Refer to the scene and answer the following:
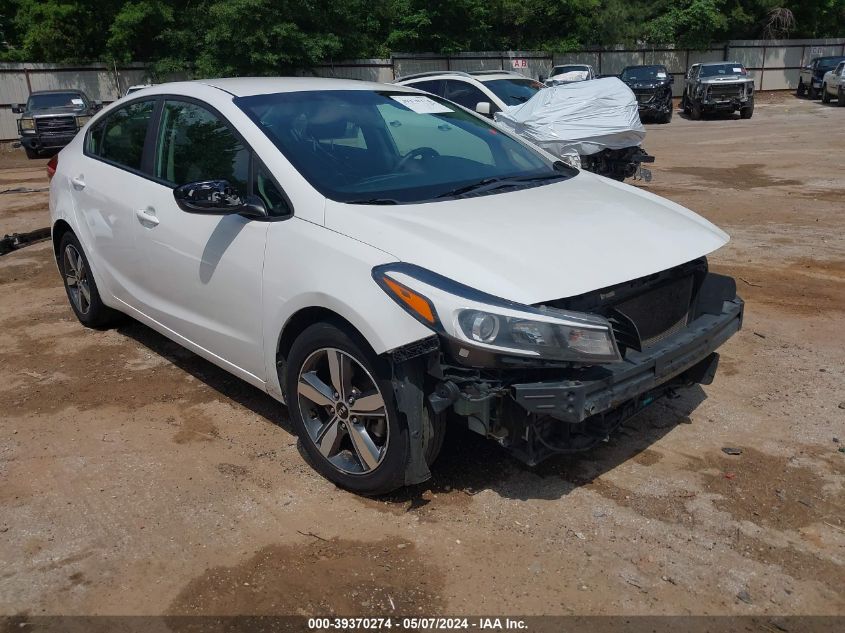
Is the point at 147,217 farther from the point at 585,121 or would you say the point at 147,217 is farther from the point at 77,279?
the point at 585,121

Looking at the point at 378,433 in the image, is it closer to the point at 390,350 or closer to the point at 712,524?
the point at 390,350

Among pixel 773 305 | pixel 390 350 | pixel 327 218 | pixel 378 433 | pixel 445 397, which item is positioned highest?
pixel 327 218

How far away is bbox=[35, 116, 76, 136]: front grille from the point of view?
21.0 meters

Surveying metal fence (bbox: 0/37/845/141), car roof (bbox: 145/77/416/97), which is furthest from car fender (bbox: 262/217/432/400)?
metal fence (bbox: 0/37/845/141)

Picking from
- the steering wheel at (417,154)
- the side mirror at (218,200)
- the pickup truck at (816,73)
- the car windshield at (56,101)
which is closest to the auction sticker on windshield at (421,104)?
the steering wheel at (417,154)

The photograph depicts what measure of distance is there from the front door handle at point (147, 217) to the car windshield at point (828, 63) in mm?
34137

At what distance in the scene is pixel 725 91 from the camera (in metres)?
26.4

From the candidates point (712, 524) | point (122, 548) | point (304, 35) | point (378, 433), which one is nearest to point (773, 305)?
point (712, 524)

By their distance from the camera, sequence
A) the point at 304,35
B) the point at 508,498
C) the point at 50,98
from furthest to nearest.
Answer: the point at 304,35 < the point at 50,98 < the point at 508,498

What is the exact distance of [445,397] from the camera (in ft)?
10.2

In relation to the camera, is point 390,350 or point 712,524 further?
point 712,524

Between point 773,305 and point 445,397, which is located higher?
point 445,397

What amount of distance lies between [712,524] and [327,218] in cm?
210

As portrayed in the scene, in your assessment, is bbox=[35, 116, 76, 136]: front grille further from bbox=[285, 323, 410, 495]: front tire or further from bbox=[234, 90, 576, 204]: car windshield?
bbox=[285, 323, 410, 495]: front tire
